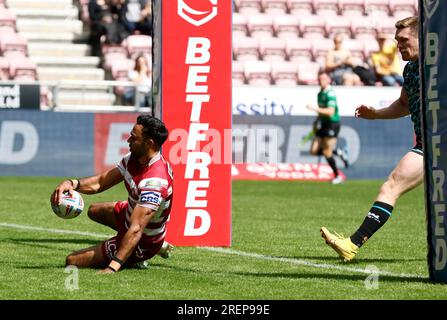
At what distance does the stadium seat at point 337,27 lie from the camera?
104 ft

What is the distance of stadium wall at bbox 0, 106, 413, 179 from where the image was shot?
24.2 m

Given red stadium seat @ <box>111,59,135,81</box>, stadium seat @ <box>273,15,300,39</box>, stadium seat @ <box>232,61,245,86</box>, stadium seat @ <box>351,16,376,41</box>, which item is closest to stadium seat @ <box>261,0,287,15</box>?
stadium seat @ <box>273,15,300,39</box>

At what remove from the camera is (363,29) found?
31953mm

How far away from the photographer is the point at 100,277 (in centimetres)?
940

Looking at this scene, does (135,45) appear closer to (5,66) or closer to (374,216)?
(5,66)

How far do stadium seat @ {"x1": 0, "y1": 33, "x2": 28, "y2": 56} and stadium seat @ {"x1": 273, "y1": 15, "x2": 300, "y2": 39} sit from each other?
6710 mm

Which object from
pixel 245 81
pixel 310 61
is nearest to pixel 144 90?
pixel 245 81

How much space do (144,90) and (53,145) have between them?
2252mm

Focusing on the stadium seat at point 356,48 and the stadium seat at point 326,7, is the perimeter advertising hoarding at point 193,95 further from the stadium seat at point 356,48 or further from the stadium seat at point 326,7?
the stadium seat at point 326,7

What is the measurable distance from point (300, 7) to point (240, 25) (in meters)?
2.22

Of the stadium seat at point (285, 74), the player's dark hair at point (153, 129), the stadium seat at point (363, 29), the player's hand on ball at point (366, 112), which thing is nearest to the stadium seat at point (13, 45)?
the stadium seat at point (285, 74)

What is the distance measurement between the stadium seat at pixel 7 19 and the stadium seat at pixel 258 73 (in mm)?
5530

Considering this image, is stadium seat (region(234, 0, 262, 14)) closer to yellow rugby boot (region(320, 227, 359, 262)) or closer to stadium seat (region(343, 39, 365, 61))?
stadium seat (region(343, 39, 365, 61))

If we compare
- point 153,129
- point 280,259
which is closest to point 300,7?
point 280,259
